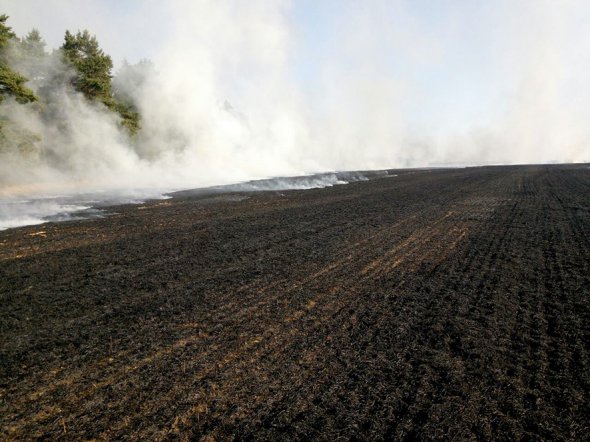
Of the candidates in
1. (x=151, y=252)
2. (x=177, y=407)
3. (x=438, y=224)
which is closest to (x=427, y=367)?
(x=177, y=407)

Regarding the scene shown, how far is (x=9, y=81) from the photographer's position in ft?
78.5

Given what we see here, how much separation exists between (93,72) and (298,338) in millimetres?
43305

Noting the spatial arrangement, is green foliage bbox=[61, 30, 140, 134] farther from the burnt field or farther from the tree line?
the burnt field

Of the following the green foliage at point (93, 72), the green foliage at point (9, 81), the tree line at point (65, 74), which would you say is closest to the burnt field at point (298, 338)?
the green foliage at point (9, 81)

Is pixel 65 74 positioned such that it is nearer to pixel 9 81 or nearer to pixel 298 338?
pixel 9 81

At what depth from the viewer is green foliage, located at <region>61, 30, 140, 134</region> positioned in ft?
123

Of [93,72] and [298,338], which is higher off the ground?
[93,72]

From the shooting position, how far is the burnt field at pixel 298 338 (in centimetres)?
359

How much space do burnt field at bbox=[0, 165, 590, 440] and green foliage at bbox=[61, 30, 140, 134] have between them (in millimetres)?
32451

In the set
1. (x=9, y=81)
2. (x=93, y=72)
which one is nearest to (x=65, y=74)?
(x=93, y=72)

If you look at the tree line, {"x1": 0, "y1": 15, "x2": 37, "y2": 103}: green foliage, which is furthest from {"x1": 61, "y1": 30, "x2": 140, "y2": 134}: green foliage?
{"x1": 0, "y1": 15, "x2": 37, "y2": 103}: green foliage

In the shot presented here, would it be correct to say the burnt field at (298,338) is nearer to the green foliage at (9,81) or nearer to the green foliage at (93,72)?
the green foliage at (9,81)

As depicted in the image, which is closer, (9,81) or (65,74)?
(9,81)

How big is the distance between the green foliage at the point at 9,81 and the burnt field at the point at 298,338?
63.4 feet
